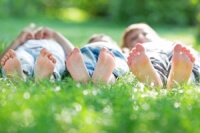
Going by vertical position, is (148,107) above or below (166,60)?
below

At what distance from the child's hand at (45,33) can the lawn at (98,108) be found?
118 centimetres

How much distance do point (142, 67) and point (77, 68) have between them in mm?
450

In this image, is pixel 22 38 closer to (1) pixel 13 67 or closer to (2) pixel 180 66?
(1) pixel 13 67

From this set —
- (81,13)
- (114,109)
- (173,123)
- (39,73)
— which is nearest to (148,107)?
(114,109)

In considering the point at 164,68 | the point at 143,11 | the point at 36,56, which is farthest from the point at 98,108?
the point at 143,11

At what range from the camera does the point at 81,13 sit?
22312 mm

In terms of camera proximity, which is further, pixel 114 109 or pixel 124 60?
pixel 124 60

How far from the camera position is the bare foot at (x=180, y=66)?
3.33 metres

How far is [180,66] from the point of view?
3.34 metres

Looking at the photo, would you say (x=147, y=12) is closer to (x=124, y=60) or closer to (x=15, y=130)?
(x=124, y=60)

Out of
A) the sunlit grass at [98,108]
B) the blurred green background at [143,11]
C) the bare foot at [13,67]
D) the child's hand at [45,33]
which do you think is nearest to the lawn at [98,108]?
the sunlit grass at [98,108]

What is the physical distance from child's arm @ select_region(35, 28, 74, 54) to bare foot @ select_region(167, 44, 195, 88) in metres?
1.29

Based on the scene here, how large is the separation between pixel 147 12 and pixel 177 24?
3.20 feet

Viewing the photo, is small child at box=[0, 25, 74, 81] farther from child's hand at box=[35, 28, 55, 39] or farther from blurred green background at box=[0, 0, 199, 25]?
blurred green background at box=[0, 0, 199, 25]
